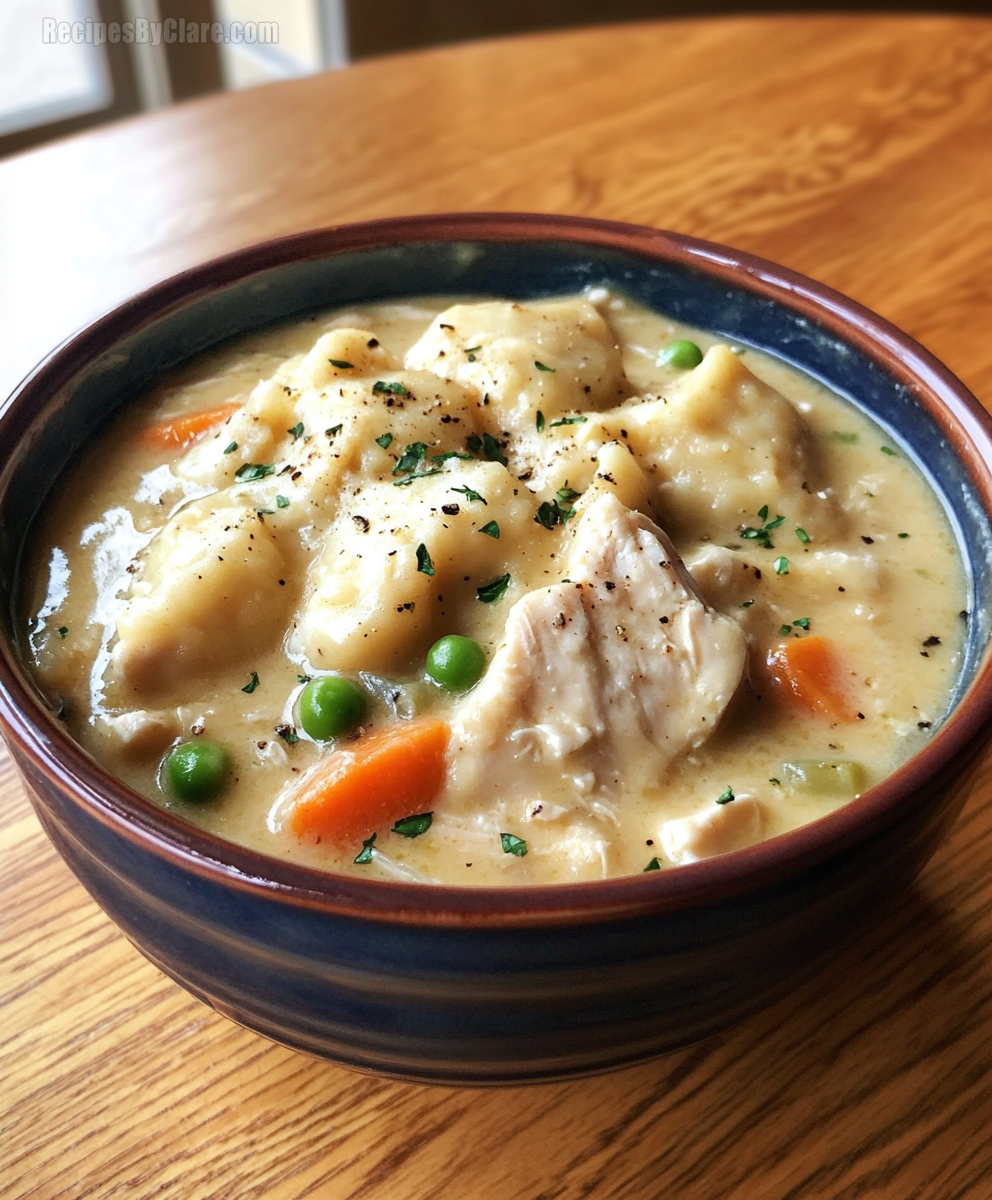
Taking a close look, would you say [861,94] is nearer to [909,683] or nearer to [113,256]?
[113,256]

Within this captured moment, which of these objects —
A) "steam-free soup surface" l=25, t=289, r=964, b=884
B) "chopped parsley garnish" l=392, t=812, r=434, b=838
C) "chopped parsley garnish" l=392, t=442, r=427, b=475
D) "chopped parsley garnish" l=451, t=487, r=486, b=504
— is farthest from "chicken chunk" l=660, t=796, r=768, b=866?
"chopped parsley garnish" l=392, t=442, r=427, b=475

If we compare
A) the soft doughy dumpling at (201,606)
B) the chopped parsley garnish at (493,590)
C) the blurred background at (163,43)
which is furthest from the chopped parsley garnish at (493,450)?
the blurred background at (163,43)

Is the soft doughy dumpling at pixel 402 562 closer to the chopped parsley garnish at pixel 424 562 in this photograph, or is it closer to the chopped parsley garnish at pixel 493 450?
the chopped parsley garnish at pixel 424 562

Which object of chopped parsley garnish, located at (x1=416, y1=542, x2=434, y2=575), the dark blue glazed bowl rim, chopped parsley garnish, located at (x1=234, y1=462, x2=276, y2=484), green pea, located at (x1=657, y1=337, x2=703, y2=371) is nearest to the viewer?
the dark blue glazed bowl rim

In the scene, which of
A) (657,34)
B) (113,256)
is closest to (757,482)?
(113,256)

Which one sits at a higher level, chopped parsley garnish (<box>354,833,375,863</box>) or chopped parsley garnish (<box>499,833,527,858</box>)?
chopped parsley garnish (<box>354,833,375,863</box>)

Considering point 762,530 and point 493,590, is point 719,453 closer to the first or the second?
point 762,530

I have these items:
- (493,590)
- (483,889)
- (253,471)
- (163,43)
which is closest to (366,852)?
(483,889)

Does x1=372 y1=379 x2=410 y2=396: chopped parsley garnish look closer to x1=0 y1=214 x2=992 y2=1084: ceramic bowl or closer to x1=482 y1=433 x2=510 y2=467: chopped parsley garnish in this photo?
x1=482 y1=433 x2=510 y2=467: chopped parsley garnish
